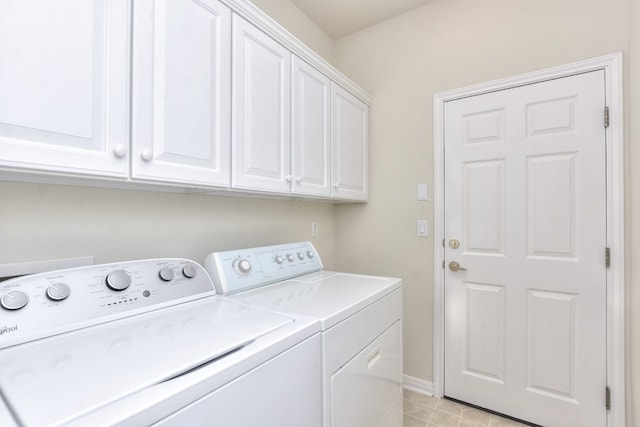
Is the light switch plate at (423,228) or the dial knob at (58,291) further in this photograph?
the light switch plate at (423,228)

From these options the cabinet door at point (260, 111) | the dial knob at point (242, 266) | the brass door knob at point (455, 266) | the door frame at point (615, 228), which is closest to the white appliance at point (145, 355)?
the dial knob at point (242, 266)

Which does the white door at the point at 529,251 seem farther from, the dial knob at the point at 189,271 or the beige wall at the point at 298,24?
the dial knob at the point at 189,271

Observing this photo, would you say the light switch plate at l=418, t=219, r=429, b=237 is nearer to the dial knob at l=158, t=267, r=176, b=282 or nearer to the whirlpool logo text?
the dial knob at l=158, t=267, r=176, b=282

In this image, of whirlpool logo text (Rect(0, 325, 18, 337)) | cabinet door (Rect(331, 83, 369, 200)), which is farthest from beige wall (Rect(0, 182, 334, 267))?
cabinet door (Rect(331, 83, 369, 200))

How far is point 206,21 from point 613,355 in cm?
256

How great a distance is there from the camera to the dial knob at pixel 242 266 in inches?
54.4

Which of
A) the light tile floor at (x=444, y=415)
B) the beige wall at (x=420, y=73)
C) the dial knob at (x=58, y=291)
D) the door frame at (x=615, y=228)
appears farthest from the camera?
the light tile floor at (x=444, y=415)

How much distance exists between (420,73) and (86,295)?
2309 mm

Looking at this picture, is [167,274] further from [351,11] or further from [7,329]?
[351,11]

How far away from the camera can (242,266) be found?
140 centimetres

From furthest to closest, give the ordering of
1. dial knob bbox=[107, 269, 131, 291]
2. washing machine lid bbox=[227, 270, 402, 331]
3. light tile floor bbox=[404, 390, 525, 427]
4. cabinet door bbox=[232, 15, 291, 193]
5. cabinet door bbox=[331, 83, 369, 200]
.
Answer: cabinet door bbox=[331, 83, 369, 200] → light tile floor bbox=[404, 390, 525, 427] → cabinet door bbox=[232, 15, 291, 193] → washing machine lid bbox=[227, 270, 402, 331] → dial knob bbox=[107, 269, 131, 291]

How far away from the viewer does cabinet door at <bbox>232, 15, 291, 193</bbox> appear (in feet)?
4.28

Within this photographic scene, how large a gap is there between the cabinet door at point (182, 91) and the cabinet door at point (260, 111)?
0.06 metres

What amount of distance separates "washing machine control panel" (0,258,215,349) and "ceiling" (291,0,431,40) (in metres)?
2.04
